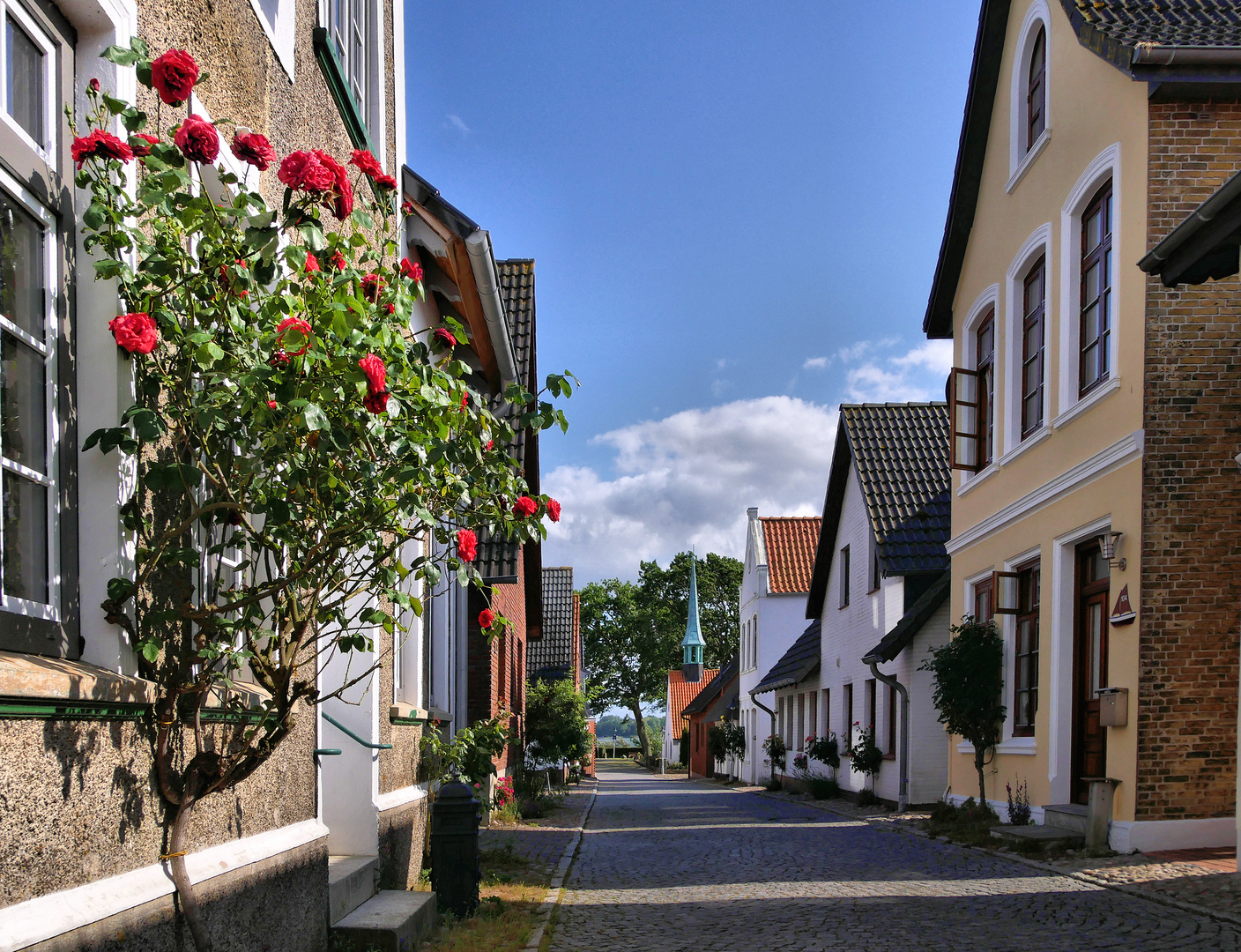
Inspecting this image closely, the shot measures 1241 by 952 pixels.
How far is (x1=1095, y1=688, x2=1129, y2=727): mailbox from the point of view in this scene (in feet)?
31.8

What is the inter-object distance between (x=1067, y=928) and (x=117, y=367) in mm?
5920

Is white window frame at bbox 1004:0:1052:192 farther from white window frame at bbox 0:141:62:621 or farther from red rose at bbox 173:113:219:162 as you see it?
white window frame at bbox 0:141:62:621

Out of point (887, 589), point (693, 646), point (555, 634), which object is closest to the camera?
point (887, 589)

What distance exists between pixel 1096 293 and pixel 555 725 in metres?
13.4

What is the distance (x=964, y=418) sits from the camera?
15.3 metres

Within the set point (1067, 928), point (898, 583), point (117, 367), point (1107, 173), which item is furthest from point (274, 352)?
point (898, 583)

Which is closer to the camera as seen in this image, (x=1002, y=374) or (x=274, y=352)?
(x=274, y=352)

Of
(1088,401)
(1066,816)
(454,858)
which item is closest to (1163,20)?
(1088,401)

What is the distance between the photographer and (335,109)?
7000 mm

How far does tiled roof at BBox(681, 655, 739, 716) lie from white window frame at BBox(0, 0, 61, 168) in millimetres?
39500

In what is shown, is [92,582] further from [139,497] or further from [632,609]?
[632,609]

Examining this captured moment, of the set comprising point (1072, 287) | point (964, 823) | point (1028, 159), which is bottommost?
point (964, 823)

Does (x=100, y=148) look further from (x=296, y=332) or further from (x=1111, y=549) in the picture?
(x=1111, y=549)

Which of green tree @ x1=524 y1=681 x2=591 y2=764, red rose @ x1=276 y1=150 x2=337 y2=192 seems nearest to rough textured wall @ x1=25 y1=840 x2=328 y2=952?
red rose @ x1=276 y1=150 x2=337 y2=192
